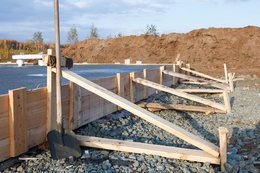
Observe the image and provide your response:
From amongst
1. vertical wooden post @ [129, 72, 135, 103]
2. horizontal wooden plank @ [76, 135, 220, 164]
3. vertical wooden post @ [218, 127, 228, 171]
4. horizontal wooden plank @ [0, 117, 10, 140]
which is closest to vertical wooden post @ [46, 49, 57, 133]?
horizontal wooden plank @ [76, 135, 220, 164]

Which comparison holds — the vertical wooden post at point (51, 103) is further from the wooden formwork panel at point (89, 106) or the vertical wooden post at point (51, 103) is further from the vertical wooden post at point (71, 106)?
the wooden formwork panel at point (89, 106)

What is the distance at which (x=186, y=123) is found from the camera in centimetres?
904

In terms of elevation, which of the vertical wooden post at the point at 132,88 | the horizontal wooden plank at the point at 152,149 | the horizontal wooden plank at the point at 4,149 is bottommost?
the horizontal wooden plank at the point at 152,149

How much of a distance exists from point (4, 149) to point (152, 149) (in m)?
2.29

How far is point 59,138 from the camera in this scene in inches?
197

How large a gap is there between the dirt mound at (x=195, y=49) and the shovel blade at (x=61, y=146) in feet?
72.1

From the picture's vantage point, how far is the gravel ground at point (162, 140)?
477 cm

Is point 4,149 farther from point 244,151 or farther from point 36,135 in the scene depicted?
point 244,151

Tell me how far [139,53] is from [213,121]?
2274cm

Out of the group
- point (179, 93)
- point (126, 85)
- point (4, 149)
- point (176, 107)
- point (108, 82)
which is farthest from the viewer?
point (176, 107)

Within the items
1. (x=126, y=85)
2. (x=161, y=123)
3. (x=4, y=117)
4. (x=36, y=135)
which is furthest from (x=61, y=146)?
(x=126, y=85)

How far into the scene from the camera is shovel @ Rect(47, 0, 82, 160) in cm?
493

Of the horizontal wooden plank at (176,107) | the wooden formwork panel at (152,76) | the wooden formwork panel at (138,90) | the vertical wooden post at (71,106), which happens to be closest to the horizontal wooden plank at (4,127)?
the vertical wooden post at (71,106)

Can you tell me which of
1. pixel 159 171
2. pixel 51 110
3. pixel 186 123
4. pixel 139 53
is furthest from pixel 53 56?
pixel 139 53
